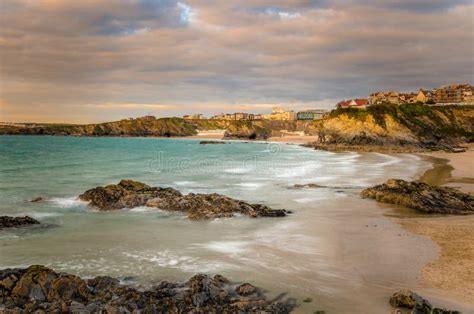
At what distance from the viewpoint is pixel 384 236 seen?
15.8m

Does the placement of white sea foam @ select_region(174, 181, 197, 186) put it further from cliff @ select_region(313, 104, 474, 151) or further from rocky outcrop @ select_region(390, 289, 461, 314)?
cliff @ select_region(313, 104, 474, 151)

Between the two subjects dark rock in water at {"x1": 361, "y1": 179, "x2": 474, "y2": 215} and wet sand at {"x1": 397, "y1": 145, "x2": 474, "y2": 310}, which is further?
dark rock in water at {"x1": 361, "y1": 179, "x2": 474, "y2": 215}

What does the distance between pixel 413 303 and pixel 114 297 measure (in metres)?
6.84

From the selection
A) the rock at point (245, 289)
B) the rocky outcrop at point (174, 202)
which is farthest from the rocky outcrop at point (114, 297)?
the rocky outcrop at point (174, 202)

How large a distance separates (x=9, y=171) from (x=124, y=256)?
35.0 metres

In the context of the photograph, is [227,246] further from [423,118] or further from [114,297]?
[423,118]

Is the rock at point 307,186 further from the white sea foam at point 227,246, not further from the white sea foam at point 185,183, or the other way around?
the white sea foam at point 227,246

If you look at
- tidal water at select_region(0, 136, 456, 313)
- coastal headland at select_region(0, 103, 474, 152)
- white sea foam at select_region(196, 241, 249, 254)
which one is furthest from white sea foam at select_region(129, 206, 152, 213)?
coastal headland at select_region(0, 103, 474, 152)

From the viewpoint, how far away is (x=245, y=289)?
1016cm

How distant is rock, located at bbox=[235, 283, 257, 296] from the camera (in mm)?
10070

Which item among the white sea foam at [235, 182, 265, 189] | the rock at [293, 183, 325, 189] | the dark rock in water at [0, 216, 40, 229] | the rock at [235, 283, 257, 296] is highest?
the dark rock in water at [0, 216, 40, 229]

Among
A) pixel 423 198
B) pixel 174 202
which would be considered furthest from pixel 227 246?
pixel 423 198

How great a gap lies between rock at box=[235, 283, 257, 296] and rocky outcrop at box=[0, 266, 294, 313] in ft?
0.09

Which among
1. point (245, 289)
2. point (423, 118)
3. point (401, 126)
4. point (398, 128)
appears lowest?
point (245, 289)
